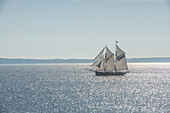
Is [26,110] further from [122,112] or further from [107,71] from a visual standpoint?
[107,71]

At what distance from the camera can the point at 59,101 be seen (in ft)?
210

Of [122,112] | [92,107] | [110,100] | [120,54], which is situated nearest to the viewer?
[122,112]

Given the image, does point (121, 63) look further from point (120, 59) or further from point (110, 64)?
point (110, 64)

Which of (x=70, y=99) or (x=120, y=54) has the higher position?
(x=120, y=54)

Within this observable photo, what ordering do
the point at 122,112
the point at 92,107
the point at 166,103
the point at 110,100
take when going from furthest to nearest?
1. the point at 110,100
2. the point at 166,103
3. the point at 92,107
4. the point at 122,112

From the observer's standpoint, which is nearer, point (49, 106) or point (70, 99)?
point (49, 106)

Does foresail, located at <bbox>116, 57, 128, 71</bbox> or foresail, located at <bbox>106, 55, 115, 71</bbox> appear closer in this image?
foresail, located at <bbox>116, 57, 128, 71</bbox>

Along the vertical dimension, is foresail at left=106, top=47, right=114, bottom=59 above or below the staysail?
above

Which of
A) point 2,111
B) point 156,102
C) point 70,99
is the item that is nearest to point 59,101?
point 70,99

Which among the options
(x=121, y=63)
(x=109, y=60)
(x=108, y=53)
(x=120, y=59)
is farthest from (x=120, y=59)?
(x=108, y=53)

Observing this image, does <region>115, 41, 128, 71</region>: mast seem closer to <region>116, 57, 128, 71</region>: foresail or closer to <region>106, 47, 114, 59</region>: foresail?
<region>116, 57, 128, 71</region>: foresail

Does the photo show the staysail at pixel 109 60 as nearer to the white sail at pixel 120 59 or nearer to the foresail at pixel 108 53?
the foresail at pixel 108 53

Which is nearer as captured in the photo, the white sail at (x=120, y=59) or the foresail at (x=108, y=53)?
the white sail at (x=120, y=59)

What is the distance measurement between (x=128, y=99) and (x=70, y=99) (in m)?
13.3
